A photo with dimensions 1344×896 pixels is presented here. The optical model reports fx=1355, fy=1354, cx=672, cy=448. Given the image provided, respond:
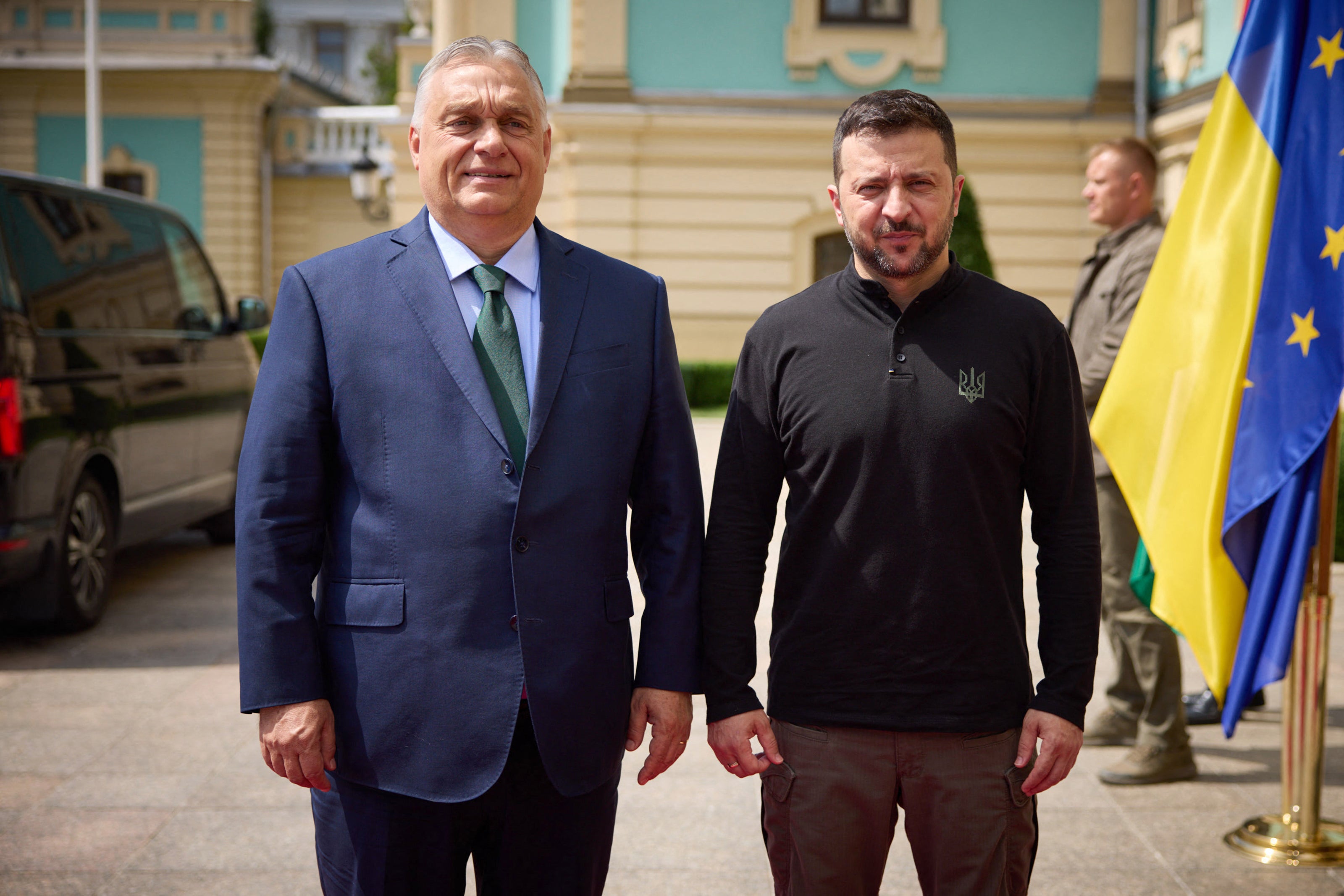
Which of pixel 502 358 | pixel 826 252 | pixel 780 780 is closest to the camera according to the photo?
pixel 502 358

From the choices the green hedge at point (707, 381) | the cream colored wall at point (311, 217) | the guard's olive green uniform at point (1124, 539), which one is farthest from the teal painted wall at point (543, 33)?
the guard's olive green uniform at point (1124, 539)

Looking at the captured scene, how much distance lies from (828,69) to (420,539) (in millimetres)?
17560

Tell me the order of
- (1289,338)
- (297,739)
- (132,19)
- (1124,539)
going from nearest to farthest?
1. (297,739)
2. (1289,338)
3. (1124,539)
4. (132,19)

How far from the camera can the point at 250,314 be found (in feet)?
28.1

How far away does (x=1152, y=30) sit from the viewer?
18.8 meters

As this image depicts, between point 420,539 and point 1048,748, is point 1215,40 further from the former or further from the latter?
point 420,539

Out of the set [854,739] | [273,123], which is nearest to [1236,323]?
[854,739]

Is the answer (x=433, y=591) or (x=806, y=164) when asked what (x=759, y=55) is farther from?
(x=433, y=591)

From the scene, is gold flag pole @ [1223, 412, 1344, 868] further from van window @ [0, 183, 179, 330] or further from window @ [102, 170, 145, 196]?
window @ [102, 170, 145, 196]

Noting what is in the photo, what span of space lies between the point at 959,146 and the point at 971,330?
56.6 feet

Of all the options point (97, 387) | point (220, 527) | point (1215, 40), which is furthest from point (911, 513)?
point (1215, 40)

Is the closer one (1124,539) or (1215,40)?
(1124,539)

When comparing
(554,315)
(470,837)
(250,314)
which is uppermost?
(554,315)

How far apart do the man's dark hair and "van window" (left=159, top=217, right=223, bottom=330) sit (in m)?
6.36
